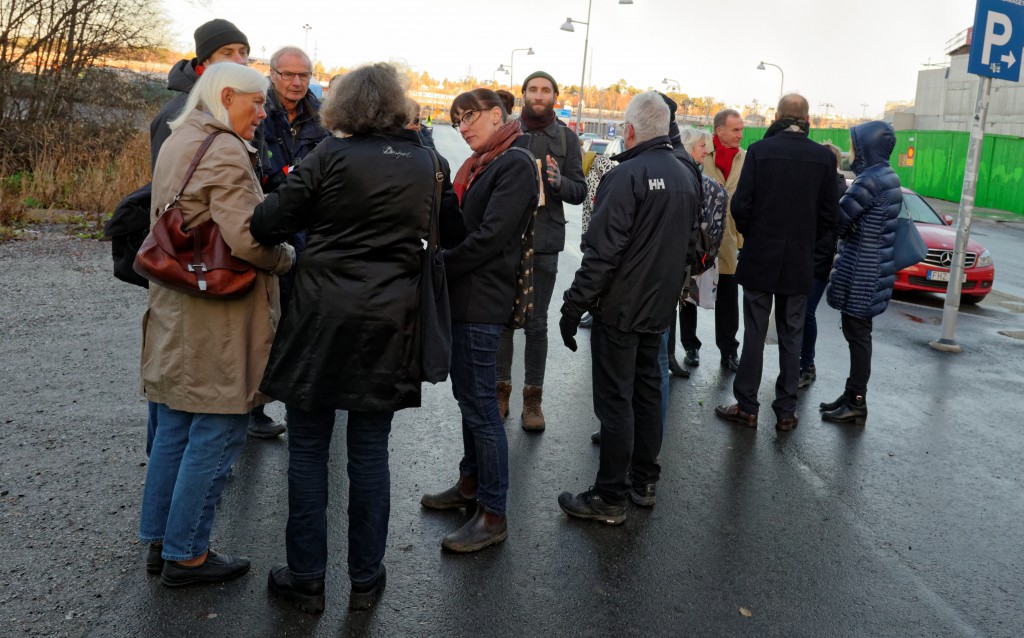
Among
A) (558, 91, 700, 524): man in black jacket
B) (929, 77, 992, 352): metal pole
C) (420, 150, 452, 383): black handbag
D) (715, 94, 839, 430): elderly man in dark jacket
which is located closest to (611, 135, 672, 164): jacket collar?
(558, 91, 700, 524): man in black jacket

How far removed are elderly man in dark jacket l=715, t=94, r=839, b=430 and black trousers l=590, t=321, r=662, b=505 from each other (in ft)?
5.33

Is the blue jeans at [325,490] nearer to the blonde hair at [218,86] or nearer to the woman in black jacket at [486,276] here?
the woman in black jacket at [486,276]

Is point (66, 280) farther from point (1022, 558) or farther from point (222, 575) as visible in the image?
point (1022, 558)

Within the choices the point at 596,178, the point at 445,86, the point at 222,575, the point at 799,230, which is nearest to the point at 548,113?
the point at 596,178

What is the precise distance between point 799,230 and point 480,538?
312 centimetres

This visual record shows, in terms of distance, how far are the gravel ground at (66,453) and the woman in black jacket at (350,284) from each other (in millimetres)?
920

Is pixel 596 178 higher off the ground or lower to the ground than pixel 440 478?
higher

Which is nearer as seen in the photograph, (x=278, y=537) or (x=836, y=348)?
(x=278, y=537)

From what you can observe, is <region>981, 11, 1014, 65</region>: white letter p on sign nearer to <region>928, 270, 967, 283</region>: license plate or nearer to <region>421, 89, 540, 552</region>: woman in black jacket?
<region>928, 270, 967, 283</region>: license plate

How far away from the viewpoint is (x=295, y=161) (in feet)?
15.8

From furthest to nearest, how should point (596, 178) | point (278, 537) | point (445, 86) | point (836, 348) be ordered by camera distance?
point (445, 86) → point (836, 348) → point (596, 178) → point (278, 537)

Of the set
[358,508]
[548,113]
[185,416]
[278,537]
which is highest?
[548,113]

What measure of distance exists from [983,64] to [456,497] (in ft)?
24.4

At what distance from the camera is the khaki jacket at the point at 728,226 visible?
277 inches
